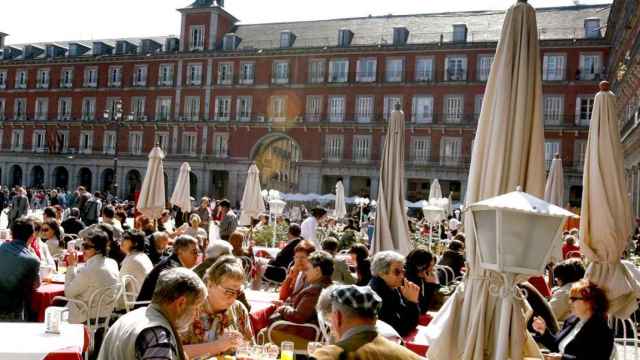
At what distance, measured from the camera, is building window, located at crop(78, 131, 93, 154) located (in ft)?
172

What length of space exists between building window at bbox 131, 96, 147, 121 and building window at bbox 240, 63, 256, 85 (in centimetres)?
918

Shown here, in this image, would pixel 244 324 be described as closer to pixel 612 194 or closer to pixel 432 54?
pixel 612 194

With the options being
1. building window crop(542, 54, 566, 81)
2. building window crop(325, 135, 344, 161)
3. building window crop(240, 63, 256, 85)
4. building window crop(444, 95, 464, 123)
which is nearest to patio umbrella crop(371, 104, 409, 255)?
building window crop(444, 95, 464, 123)

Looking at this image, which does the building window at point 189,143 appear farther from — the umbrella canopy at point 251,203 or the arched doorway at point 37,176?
the umbrella canopy at point 251,203

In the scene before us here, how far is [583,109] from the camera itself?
3853cm

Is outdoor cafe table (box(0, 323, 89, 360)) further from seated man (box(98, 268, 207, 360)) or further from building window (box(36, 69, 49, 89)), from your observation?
building window (box(36, 69, 49, 89))

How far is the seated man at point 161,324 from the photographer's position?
330 cm

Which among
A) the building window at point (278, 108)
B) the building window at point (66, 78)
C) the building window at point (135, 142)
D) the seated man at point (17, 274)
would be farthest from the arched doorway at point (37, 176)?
the seated man at point (17, 274)

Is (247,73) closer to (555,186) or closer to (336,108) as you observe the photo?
(336,108)

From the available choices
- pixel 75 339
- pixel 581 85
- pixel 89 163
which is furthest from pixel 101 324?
pixel 89 163

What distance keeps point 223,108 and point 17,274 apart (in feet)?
139

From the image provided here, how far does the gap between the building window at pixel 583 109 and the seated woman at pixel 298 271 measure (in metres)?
35.3

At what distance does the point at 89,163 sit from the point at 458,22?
31.7 meters

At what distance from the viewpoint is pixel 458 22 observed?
44.9m
